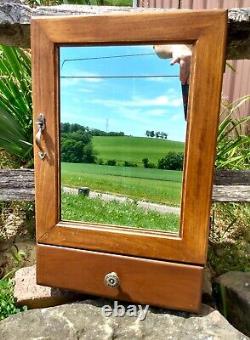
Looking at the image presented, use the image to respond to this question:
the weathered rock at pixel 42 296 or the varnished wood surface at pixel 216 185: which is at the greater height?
the varnished wood surface at pixel 216 185

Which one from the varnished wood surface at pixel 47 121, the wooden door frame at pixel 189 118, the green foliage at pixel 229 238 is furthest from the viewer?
the green foliage at pixel 229 238


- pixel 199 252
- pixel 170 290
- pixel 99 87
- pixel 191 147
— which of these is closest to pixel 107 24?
pixel 99 87

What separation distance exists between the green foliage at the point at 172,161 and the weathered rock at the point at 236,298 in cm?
61

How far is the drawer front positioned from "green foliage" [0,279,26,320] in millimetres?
210

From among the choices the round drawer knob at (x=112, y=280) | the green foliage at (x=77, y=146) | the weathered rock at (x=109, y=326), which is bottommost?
the weathered rock at (x=109, y=326)

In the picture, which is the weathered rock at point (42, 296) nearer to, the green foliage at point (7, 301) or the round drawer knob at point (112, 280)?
the green foliage at point (7, 301)

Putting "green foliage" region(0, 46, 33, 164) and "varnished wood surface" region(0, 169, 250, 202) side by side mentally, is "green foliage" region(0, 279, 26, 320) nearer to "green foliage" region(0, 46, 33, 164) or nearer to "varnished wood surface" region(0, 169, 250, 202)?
"varnished wood surface" region(0, 169, 250, 202)

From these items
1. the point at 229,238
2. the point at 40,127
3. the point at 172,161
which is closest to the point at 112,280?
the point at 172,161

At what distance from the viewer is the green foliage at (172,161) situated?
1.19m

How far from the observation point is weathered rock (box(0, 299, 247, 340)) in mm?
1221

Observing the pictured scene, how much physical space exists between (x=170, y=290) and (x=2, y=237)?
90 cm

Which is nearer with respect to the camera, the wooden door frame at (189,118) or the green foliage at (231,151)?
the wooden door frame at (189,118)

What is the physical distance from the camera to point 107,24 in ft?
3.76

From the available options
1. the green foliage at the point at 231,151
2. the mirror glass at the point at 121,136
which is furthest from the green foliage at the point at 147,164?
the green foliage at the point at 231,151
